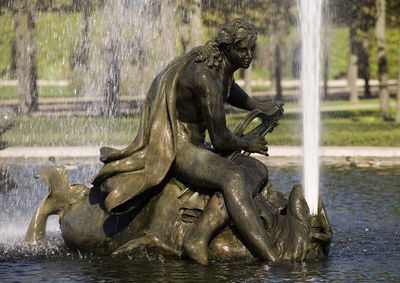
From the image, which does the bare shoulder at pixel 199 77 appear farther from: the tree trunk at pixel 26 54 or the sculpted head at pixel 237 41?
the tree trunk at pixel 26 54

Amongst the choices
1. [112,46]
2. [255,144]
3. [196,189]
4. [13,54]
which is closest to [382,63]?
[112,46]

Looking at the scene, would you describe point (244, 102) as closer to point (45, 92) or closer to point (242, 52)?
point (242, 52)

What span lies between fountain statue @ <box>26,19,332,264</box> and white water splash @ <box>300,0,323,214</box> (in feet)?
2.93

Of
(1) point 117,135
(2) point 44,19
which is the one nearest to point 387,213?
(1) point 117,135

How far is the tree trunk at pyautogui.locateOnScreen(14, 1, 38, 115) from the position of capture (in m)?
27.9

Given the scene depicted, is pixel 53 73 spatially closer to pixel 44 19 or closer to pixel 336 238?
pixel 44 19

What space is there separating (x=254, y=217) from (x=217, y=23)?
865 inches

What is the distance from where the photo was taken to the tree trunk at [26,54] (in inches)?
1097

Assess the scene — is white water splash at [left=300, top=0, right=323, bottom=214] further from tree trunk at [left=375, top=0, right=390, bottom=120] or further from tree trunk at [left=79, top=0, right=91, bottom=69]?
tree trunk at [left=375, top=0, right=390, bottom=120]

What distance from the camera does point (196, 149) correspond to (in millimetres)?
9375

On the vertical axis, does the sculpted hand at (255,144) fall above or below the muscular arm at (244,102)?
below

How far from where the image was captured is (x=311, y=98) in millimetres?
12219

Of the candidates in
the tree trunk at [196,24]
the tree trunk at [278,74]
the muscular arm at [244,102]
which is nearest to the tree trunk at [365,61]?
the tree trunk at [278,74]

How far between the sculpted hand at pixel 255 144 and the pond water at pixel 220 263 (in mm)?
977
